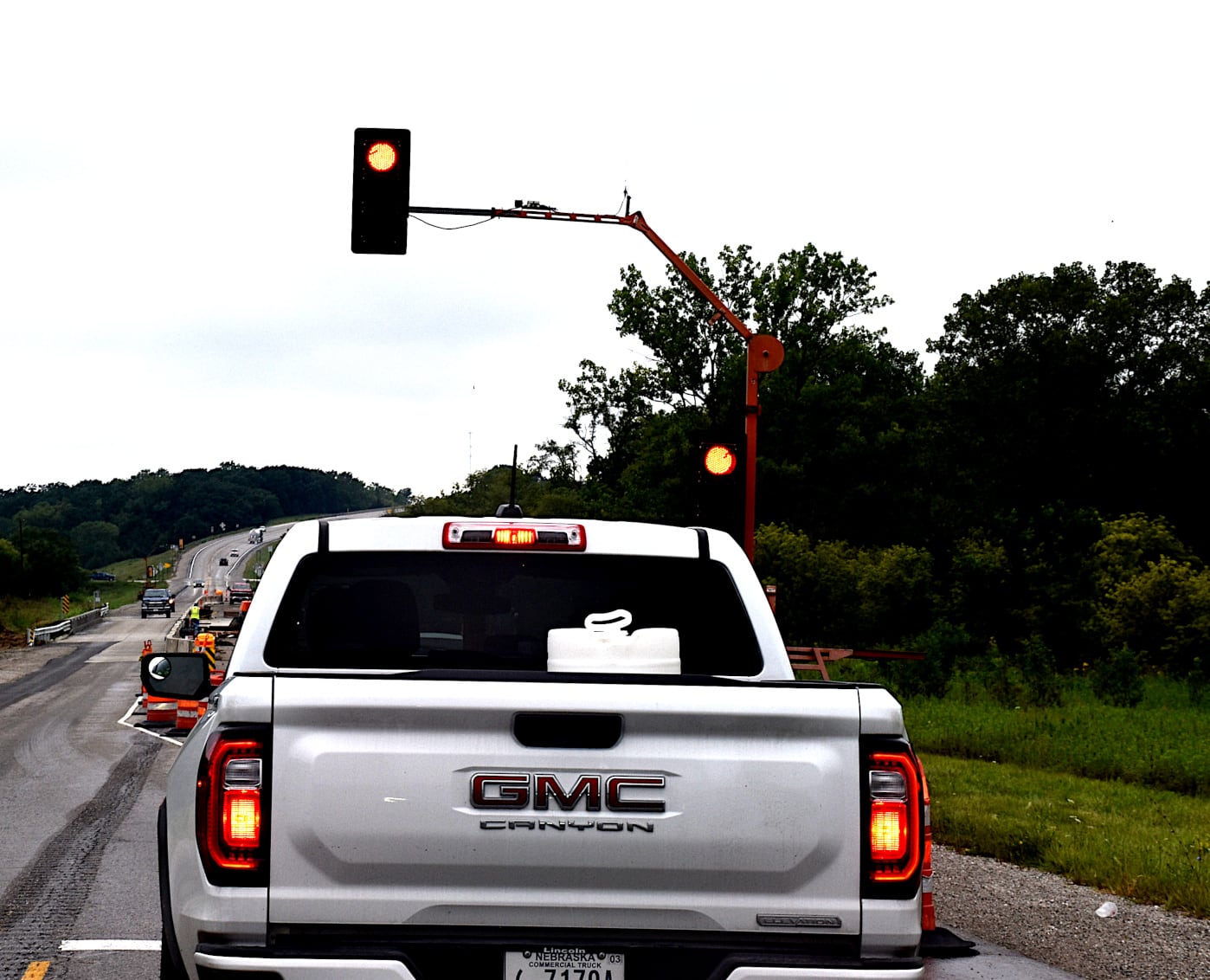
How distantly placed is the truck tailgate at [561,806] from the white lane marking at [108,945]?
4.61 metres

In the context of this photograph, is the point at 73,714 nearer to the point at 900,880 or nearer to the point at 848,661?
the point at 848,661

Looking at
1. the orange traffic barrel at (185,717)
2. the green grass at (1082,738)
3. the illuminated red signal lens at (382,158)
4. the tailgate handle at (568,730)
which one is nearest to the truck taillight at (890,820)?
the tailgate handle at (568,730)

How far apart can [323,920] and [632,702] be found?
94 centimetres

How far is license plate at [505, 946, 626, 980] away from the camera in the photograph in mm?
3664

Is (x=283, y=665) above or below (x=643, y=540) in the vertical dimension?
below

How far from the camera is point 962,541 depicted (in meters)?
55.0

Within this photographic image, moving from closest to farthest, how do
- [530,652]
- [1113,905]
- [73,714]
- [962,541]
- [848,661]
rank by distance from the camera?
[530,652]
[1113,905]
[73,714]
[848,661]
[962,541]

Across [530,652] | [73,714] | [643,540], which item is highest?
[643,540]

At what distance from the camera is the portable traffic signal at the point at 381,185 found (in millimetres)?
14211

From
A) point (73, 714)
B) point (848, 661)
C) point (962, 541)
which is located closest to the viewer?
point (73, 714)

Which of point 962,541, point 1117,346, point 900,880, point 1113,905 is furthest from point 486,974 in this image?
point 1117,346

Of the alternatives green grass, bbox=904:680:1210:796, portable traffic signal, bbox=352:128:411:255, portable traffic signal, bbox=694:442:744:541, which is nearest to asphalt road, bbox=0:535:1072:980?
portable traffic signal, bbox=352:128:411:255

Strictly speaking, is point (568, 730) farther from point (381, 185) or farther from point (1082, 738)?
point (1082, 738)

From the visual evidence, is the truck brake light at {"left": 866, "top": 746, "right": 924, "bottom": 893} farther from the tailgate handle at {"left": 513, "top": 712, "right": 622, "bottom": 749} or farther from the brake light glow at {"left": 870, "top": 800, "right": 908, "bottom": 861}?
the tailgate handle at {"left": 513, "top": 712, "right": 622, "bottom": 749}
